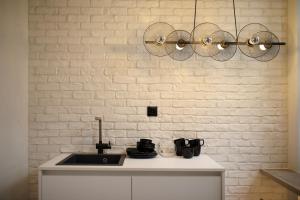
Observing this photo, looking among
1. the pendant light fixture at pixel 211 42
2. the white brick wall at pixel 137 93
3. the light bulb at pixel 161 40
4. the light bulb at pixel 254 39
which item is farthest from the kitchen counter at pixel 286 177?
the light bulb at pixel 161 40

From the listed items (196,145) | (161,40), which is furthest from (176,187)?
(161,40)

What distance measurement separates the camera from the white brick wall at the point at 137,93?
2479 mm

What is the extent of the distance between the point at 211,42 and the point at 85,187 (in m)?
1.63

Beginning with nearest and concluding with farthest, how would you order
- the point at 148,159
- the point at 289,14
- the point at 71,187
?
1. the point at 71,187
2. the point at 148,159
3. the point at 289,14

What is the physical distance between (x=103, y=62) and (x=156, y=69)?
522 millimetres

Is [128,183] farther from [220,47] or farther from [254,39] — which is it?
[254,39]

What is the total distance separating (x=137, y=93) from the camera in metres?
2.49

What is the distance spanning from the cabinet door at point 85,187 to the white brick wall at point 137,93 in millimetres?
570

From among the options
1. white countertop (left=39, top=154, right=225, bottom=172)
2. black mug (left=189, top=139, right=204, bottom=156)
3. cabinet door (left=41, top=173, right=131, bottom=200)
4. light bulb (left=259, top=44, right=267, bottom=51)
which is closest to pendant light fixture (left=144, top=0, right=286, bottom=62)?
light bulb (left=259, top=44, right=267, bottom=51)

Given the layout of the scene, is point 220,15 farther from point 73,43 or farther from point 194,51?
point 73,43

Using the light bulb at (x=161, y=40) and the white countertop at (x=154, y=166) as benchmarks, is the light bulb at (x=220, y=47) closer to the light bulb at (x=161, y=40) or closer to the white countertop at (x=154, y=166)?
the light bulb at (x=161, y=40)

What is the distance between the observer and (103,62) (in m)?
2.48

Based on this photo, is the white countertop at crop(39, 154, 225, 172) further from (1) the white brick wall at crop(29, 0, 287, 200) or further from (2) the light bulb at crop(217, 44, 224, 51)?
(2) the light bulb at crop(217, 44, 224, 51)

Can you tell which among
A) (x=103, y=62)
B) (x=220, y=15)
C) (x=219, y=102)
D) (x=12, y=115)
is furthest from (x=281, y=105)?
(x=12, y=115)
